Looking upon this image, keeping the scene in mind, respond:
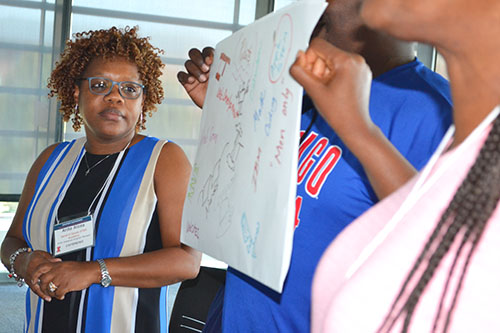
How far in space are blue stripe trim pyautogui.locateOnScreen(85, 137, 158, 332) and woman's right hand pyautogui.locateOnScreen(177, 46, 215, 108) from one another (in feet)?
1.49

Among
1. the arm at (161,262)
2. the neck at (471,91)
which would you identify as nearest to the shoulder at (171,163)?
the arm at (161,262)

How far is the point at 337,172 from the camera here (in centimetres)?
108

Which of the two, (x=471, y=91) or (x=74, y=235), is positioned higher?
(x=471, y=91)

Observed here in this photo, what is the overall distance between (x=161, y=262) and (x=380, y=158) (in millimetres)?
1176

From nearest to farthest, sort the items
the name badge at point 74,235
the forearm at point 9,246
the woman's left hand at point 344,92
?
the woman's left hand at point 344,92
the name badge at point 74,235
the forearm at point 9,246

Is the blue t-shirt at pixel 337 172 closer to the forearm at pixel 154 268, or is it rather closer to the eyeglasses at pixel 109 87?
the forearm at pixel 154 268

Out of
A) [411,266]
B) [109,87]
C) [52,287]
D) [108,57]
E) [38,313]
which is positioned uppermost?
[108,57]

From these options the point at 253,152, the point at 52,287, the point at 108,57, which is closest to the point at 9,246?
the point at 52,287

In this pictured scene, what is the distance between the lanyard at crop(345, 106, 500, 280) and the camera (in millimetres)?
601

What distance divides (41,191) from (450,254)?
183 cm

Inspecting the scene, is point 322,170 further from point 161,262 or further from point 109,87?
point 109,87

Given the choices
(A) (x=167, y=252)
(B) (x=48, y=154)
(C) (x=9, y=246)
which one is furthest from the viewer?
(B) (x=48, y=154)

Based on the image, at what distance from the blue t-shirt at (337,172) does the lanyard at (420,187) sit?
0.31m

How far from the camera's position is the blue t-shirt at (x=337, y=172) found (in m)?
1.01
